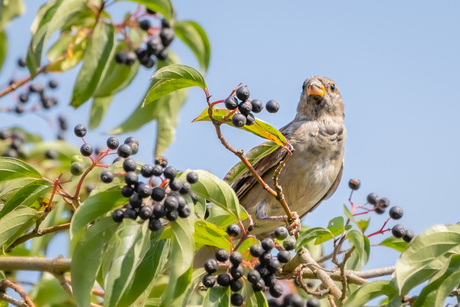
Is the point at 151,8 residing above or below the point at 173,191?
above

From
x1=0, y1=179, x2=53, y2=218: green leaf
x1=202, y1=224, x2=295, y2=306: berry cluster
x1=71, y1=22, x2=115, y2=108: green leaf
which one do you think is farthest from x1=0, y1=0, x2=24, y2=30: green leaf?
x1=202, y1=224, x2=295, y2=306: berry cluster

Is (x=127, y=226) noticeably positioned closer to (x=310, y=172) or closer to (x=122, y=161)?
(x=122, y=161)

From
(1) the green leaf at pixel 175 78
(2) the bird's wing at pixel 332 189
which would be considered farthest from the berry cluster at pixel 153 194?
(2) the bird's wing at pixel 332 189

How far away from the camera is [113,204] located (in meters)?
2.81

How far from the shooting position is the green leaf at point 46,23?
3.54 meters

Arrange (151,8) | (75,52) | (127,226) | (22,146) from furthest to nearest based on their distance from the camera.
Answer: (22,146) → (75,52) → (151,8) → (127,226)

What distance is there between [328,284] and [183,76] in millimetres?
1439

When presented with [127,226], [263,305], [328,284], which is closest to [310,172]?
[328,284]

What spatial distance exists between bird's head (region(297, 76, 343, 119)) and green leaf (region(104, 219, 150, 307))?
381 centimetres

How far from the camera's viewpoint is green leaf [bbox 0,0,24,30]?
3877mm

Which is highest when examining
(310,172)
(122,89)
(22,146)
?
(122,89)

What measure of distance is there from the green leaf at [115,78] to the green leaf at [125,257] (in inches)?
70.6

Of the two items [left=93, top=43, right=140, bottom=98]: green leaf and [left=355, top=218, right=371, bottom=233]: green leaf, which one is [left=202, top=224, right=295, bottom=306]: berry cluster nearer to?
[left=355, top=218, right=371, bottom=233]: green leaf

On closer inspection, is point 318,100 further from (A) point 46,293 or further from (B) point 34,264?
(B) point 34,264
